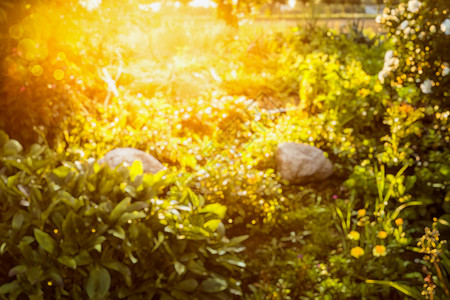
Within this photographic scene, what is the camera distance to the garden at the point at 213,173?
9.48ft

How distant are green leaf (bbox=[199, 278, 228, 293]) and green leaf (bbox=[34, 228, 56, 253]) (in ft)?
3.08

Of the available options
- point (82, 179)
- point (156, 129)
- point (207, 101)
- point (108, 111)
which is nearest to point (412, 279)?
point (82, 179)

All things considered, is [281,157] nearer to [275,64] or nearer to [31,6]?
[31,6]

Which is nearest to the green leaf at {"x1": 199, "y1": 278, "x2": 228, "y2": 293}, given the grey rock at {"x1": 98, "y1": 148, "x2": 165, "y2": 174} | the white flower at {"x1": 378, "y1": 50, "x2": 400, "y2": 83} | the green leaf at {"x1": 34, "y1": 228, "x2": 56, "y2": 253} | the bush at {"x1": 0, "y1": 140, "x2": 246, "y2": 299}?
the bush at {"x1": 0, "y1": 140, "x2": 246, "y2": 299}

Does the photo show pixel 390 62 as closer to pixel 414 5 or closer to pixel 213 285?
pixel 414 5

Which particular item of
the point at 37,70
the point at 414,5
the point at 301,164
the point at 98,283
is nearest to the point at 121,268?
the point at 98,283

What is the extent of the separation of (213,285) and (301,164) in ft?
7.09

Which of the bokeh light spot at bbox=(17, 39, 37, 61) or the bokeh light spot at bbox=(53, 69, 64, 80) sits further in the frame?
the bokeh light spot at bbox=(53, 69, 64, 80)

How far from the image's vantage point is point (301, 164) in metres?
4.89

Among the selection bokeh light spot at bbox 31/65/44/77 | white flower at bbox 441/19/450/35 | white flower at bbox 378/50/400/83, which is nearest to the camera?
white flower at bbox 441/19/450/35

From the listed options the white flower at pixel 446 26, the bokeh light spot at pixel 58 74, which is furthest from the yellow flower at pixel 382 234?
the bokeh light spot at pixel 58 74

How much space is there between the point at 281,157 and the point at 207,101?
67.5 inches

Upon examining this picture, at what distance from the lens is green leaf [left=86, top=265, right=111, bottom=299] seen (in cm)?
268

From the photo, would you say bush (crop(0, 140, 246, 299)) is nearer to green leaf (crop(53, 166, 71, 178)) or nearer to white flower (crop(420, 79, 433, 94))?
green leaf (crop(53, 166, 71, 178))
